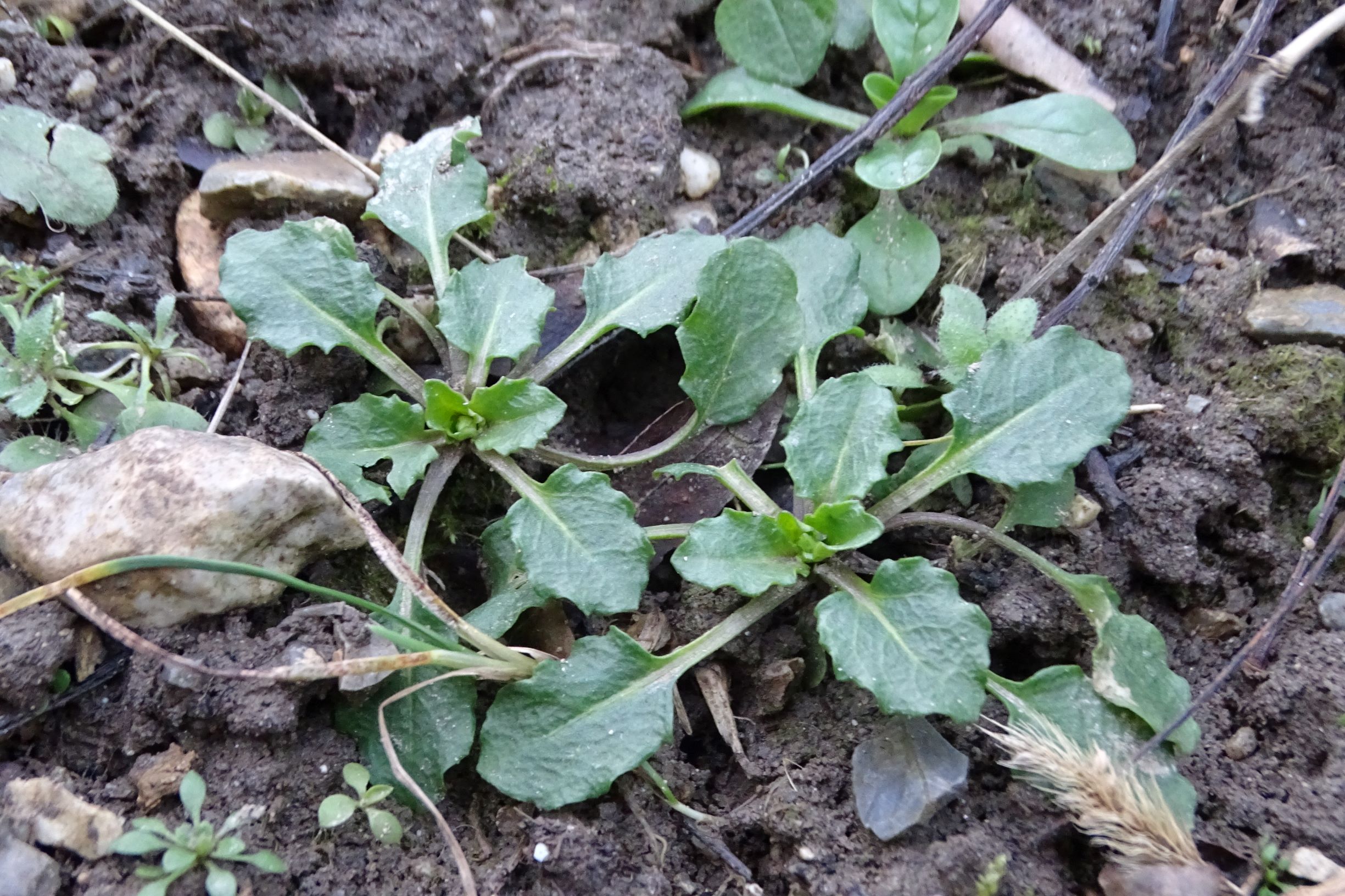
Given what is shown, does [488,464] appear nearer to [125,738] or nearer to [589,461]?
[589,461]

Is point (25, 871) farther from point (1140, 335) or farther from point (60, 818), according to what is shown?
point (1140, 335)

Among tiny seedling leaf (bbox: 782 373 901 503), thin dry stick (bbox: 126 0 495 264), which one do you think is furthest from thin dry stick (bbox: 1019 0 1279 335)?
thin dry stick (bbox: 126 0 495 264)

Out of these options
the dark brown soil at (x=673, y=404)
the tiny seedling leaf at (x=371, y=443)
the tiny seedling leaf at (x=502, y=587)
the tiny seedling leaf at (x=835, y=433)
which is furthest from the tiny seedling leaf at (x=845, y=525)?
the tiny seedling leaf at (x=371, y=443)

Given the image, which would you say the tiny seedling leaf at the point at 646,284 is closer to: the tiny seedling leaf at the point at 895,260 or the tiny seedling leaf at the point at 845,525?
the tiny seedling leaf at the point at 895,260

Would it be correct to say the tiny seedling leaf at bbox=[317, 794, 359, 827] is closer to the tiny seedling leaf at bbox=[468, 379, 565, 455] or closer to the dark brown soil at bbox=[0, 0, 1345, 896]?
the dark brown soil at bbox=[0, 0, 1345, 896]

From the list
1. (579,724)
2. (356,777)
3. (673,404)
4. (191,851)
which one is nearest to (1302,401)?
(673,404)

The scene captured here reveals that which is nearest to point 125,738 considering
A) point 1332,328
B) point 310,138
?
point 310,138
